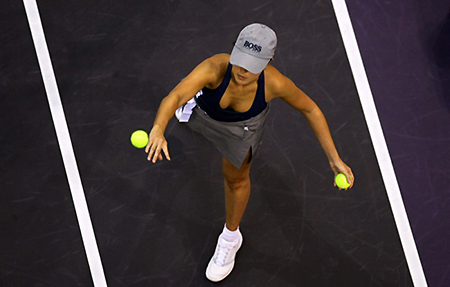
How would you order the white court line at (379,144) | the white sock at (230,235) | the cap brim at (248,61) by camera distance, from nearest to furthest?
the cap brim at (248,61) → the white sock at (230,235) → the white court line at (379,144)

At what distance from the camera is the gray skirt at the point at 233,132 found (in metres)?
4.07

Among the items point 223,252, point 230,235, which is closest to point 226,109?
point 230,235

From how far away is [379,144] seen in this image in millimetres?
5461

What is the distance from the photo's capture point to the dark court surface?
16.5 ft

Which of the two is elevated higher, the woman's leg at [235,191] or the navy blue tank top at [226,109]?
the navy blue tank top at [226,109]

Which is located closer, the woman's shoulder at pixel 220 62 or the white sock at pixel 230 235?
the woman's shoulder at pixel 220 62

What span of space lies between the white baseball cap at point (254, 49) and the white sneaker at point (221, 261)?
191cm

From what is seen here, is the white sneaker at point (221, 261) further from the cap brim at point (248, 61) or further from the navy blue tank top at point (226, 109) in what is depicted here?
the cap brim at point (248, 61)

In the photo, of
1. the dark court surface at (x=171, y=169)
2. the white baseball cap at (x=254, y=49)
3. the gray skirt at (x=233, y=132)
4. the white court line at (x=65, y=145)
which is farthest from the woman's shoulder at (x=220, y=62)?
the white court line at (x=65, y=145)

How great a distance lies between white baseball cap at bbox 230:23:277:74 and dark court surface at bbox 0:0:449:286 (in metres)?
1.92

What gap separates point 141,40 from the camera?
5605mm

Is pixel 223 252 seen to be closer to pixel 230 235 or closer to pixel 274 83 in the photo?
pixel 230 235

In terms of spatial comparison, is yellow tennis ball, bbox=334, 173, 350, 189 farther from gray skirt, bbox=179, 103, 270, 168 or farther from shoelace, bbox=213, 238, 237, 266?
shoelace, bbox=213, 238, 237, 266

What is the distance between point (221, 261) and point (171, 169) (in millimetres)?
957
